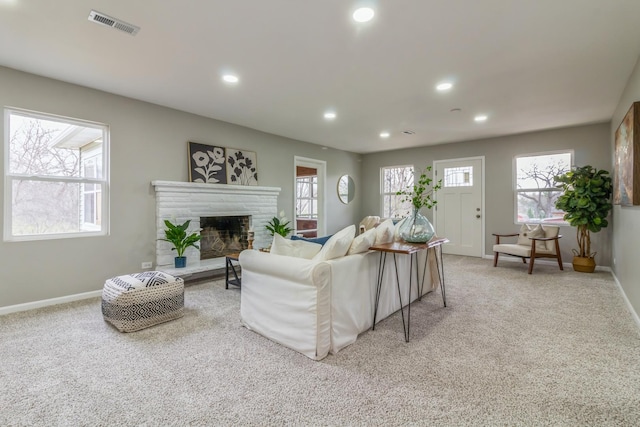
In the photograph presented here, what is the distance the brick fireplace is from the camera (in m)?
4.04

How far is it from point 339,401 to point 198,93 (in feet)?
11.4

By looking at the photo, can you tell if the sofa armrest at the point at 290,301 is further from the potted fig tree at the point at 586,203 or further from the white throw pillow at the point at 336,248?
the potted fig tree at the point at 586,203

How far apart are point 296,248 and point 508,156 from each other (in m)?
5.13

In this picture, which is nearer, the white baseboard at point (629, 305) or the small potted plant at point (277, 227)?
the white baseboard at point (629, 305)

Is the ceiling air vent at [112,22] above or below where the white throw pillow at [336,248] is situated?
above

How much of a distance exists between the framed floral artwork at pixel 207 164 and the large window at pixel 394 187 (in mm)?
4126

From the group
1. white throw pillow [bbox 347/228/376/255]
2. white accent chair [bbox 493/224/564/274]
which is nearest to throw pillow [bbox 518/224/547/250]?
white accent chair [bbox 493/224/564/274]

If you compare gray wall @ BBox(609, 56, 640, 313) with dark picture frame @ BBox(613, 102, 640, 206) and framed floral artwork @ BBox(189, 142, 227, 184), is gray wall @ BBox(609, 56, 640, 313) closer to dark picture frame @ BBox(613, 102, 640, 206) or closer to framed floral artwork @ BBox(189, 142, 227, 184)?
dark picture frame @ BBox(613, 102, 640, 206)

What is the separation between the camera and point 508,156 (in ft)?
19.0

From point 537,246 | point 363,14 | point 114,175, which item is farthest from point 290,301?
point 537,246

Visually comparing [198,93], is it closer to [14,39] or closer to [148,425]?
[14,39]

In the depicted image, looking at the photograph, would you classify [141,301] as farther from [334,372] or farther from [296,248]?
[334,372]

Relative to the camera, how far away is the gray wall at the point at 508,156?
4945mm

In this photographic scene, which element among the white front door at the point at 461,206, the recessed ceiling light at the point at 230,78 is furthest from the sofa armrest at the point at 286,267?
the white front door at the point at 461,206
